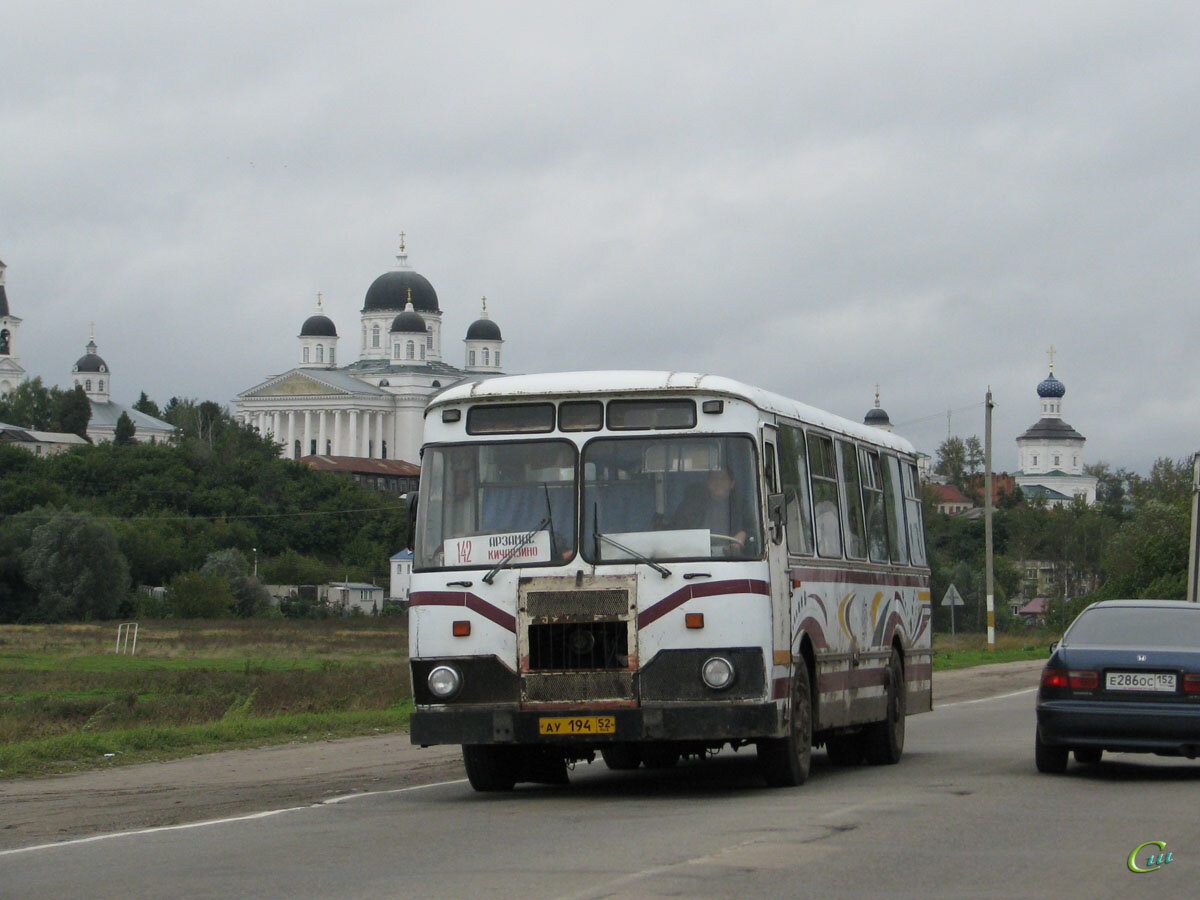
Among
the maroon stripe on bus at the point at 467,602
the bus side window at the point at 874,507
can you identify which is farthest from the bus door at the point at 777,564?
the bus side window at the point at 874,507

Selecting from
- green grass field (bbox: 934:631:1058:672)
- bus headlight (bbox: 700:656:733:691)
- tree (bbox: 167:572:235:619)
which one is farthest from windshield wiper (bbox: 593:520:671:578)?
tree (bbox: 167:572:235:619)

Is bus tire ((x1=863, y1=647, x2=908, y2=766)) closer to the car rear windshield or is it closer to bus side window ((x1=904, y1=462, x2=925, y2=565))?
bus side window ((x1=904, y1=462, x2=925, y2=565))

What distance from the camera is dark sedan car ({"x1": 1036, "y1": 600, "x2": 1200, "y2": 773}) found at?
47.0 ft

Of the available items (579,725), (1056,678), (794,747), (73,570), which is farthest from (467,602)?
(73,570)

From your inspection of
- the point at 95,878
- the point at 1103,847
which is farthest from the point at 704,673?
the point at 95,878

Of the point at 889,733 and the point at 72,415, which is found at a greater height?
the point at 72,415

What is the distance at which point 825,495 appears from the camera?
51.3 feet

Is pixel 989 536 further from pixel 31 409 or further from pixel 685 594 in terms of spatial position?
pixel 31 409

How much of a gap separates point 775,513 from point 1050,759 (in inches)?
133

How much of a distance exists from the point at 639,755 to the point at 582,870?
21.4ft

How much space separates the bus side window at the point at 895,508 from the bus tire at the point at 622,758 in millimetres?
3237

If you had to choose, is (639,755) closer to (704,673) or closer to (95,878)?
(704,673)

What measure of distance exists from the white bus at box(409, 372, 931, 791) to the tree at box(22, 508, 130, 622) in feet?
267

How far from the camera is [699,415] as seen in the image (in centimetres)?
1362
